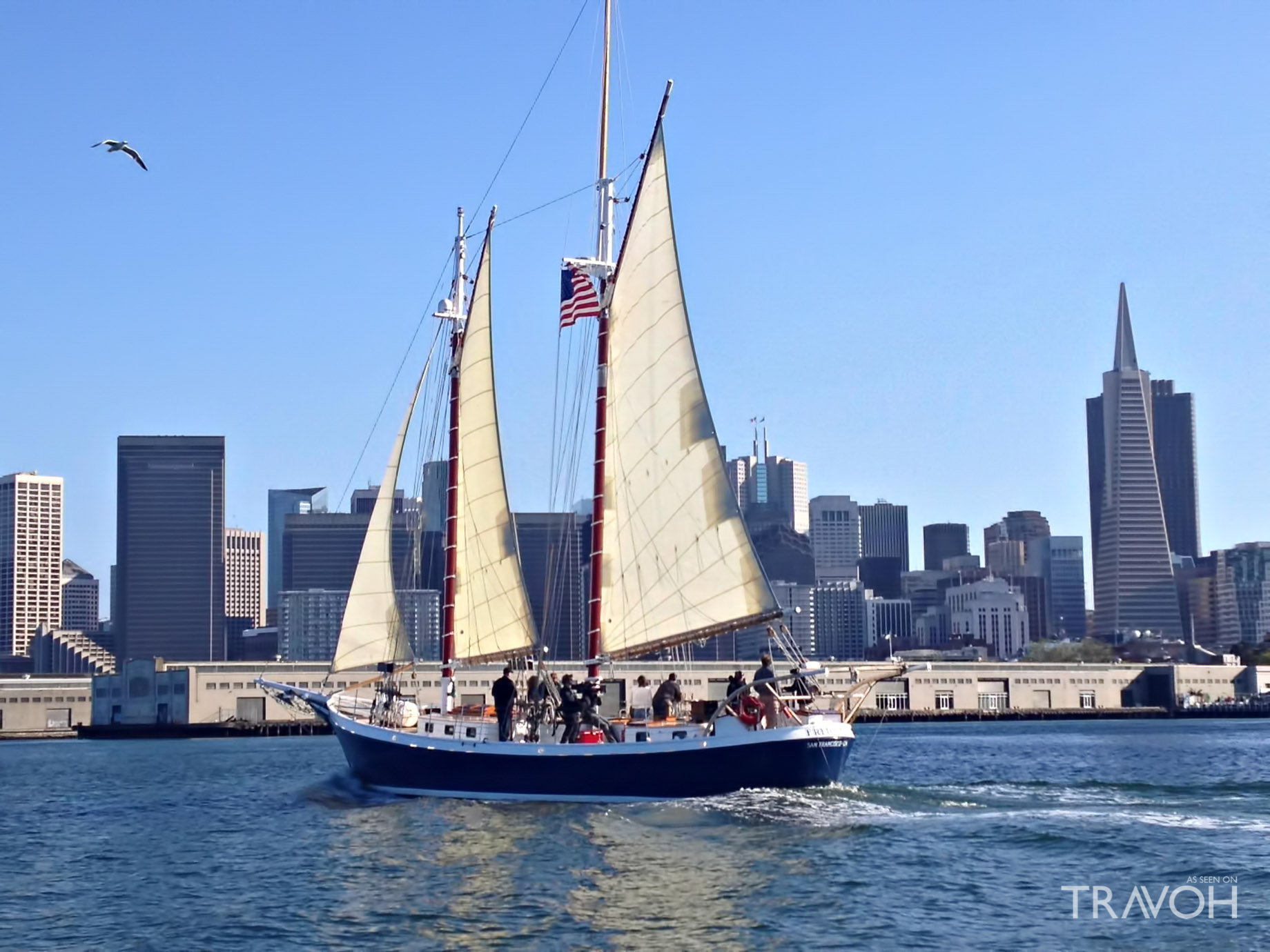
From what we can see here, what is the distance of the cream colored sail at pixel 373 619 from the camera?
56188mm

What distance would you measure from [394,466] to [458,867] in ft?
82.6

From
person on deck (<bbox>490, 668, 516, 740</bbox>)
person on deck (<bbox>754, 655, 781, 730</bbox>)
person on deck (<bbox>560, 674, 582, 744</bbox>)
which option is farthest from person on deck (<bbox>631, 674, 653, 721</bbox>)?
person on deck (<bbox>754, 655, 781, 730</bbox>)

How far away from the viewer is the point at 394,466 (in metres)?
58.2

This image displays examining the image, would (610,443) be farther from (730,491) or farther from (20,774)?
(20,774)

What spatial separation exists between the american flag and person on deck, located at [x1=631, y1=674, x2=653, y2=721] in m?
11.3

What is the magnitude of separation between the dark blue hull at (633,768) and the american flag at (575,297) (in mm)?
13479

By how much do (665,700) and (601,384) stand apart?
33.4 ft

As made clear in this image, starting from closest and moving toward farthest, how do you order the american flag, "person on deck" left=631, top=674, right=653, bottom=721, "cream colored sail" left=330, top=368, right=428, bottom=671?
"person on deck" left=631, top=674, right=653, bottom=721
the american flag
"cream colored sail" left=330, top=368, right=428, bottom=671

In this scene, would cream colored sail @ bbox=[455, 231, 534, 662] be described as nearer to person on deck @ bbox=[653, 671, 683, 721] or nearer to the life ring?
person on deck @ bbox=[653, 671, 683, 721]

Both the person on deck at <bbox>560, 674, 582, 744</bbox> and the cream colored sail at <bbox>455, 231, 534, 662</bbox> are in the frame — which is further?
the cream colored sail at <bbox>455, 231, 534, 662</bbox>

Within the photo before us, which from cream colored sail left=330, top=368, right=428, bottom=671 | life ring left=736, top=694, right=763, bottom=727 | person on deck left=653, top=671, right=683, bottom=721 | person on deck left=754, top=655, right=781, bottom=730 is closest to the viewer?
life ring left=736, top=694, right=763, bottom=727

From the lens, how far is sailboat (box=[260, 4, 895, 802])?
43.8 metres

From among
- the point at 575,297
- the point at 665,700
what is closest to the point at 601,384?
the point at 575,297

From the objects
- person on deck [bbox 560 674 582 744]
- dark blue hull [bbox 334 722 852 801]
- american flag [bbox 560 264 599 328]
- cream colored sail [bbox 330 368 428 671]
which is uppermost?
american flag [bbox 560 264 599 328]
